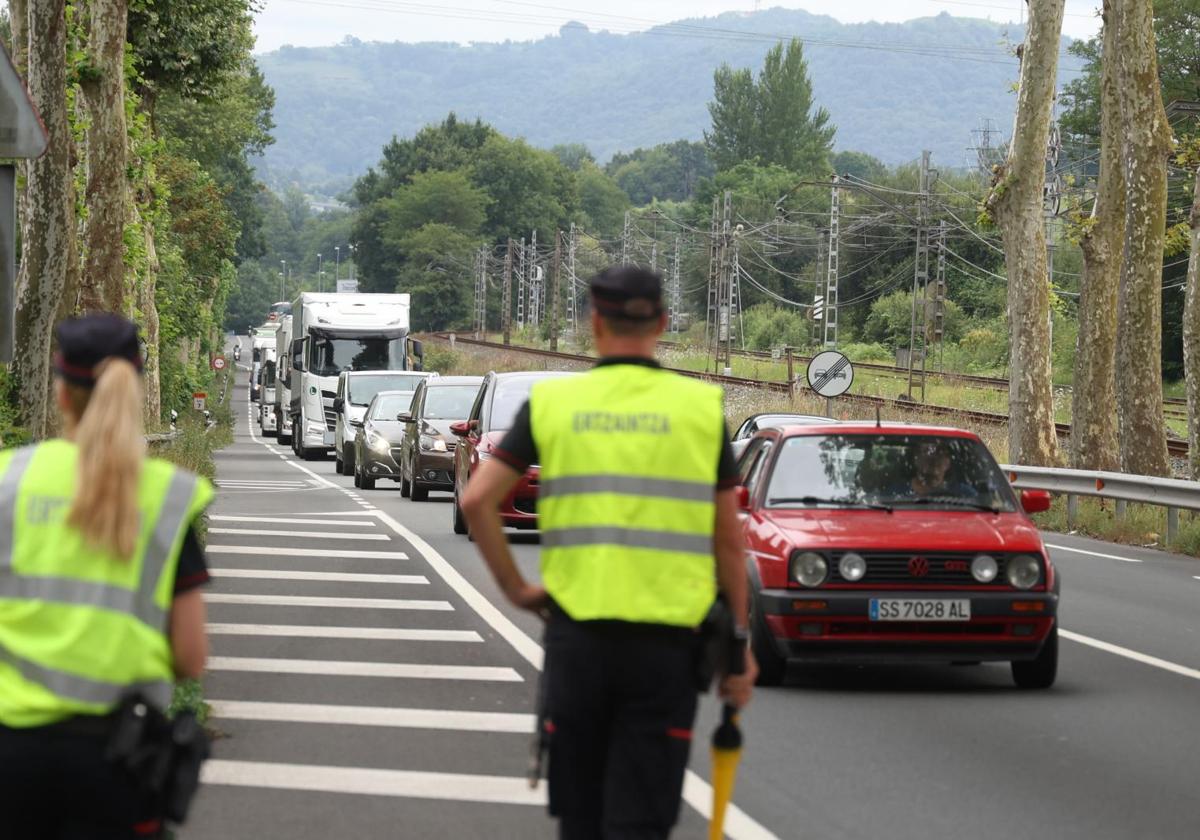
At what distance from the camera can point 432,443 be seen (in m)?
28.4

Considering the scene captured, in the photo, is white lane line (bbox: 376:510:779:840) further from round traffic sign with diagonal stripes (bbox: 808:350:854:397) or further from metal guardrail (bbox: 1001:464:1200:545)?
round traffic sign with diagonal stripes (bbox: 808:350:854:397)

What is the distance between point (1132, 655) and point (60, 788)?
32.0ft

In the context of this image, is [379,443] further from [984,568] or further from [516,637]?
[984,568]

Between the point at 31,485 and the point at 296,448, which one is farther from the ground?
the point at 31,485

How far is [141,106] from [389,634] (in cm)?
2919

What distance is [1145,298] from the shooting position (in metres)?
29.8

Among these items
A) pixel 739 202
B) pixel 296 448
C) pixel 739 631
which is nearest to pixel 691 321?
pixel 739 202

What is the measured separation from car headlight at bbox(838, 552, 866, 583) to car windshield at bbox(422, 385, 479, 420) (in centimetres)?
1819

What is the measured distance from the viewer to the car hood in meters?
10.8

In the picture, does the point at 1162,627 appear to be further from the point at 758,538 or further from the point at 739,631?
the point at 739,631

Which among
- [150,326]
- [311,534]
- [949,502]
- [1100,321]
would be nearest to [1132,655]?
[949,502]

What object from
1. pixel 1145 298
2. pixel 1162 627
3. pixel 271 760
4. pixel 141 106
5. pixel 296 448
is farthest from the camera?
pixel 296 448

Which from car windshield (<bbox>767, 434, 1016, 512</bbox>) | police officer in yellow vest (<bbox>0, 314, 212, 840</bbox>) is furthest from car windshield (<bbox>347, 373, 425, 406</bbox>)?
police officer in yellow vest (<bbox>0, 314, 212, 840</bbox>)

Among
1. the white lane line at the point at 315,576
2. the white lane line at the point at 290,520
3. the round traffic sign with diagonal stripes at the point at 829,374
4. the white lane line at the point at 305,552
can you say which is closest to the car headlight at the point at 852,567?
the white lane line at the point at 315,576
